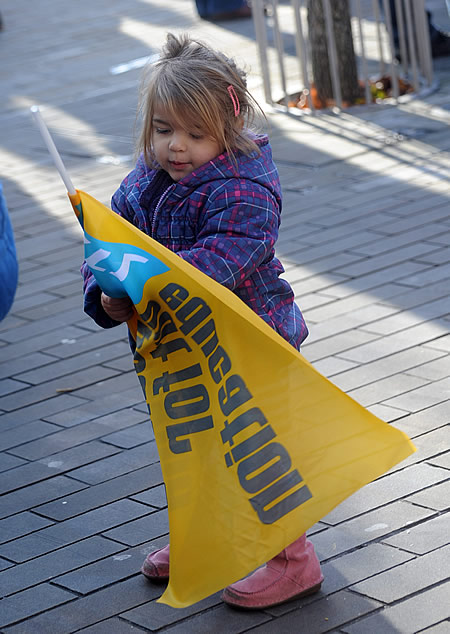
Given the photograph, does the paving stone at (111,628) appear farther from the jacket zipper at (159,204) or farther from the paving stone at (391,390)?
the paving stone at (391,390)

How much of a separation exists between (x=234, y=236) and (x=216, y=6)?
1145 centimetres

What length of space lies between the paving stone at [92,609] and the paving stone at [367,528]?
0.47m

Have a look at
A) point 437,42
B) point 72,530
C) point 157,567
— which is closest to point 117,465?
point 72,530

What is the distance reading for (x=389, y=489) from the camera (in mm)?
3068

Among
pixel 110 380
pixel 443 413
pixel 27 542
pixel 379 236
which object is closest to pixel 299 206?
pixel 379 236

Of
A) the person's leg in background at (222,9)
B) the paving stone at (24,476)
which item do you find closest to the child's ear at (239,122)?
the paving stone at (24,476)

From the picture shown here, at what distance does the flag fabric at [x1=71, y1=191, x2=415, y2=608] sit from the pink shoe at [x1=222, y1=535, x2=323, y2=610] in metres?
0.18

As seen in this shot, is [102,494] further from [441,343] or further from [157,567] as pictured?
[441,343]

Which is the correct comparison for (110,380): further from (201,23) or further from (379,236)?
(201,23)

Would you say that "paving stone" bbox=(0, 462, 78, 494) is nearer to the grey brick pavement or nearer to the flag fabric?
the grey brick pavement

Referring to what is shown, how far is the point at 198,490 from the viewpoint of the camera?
249cm

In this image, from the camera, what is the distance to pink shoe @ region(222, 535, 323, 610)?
8.50 ft

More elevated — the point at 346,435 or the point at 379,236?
the point at 346,435

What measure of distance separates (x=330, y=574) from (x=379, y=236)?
2888 mm
